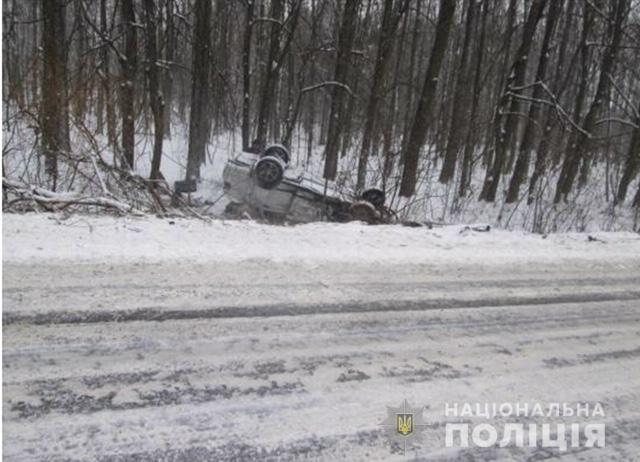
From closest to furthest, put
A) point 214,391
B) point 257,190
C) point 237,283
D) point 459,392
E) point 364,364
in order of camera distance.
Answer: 1. point 214,391
2. point 459,392
3. point 364,364
4. point 237,283
5. point 257,190

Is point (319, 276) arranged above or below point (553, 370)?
above

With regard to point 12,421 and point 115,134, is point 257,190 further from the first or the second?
point 12,421

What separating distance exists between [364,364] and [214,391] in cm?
89

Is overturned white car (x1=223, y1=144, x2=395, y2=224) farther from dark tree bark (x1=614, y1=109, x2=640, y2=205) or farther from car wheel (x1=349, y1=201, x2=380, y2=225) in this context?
dark tree bark (x1=614, y1=109, x2=640, y2=205)

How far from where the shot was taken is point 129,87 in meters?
11.2

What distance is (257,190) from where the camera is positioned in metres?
9.50

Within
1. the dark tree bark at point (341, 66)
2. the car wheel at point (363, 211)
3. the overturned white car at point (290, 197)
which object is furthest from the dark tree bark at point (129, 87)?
the dark tree bark at point (341, 66)

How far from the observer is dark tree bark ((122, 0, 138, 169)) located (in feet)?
34.4

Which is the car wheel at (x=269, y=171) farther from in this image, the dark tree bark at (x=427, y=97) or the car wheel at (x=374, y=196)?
the dark tree bark at (x=427, y=97)

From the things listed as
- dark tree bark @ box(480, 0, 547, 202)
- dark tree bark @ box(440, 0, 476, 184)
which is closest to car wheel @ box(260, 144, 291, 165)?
dark tree bark @ box(480, 0, 547, 202)

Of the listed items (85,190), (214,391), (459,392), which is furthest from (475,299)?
(85,190)

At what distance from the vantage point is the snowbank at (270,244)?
437cm

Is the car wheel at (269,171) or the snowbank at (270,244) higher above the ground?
the car wheel at (269,171)

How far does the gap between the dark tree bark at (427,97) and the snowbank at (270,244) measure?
540 cm
